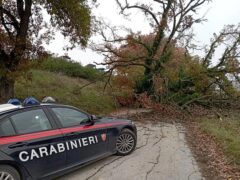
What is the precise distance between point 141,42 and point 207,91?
4457mm

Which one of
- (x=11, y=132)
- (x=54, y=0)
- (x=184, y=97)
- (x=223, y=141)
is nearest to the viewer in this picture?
(x=11, y=132)

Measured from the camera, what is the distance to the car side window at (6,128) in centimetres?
586

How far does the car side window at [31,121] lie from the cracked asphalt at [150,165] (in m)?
1.25

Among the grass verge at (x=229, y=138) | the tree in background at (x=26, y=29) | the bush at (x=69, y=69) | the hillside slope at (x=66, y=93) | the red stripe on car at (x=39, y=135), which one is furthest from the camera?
the bush at (x=69, y=69)

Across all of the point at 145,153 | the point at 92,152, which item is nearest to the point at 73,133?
the point at 92,152

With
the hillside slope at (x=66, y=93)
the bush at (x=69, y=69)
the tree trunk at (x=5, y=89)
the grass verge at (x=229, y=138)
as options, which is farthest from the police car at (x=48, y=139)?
the bush at (x=69, y=69)

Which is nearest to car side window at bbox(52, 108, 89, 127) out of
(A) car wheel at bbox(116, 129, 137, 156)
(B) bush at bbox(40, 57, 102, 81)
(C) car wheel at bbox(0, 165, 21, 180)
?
(A) car wheel at bbox(116, 129, 137, 156)

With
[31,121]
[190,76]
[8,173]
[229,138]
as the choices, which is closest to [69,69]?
[190,76]

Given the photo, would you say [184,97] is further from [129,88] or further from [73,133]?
[73,133]

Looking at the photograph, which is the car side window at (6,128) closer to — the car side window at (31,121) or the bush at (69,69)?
the car side window at (31,121)

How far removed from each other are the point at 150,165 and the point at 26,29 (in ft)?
26.5

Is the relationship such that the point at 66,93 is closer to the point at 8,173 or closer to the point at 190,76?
the point at 190,76

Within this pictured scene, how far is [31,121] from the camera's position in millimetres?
6418

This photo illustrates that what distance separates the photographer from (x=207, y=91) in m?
18.5
